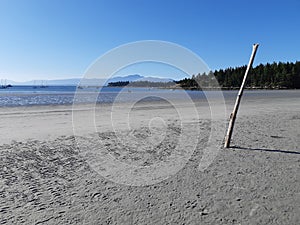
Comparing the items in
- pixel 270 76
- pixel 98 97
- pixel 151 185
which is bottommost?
pixel 151 185

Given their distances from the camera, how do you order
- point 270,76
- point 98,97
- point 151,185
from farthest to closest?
point 270,76, point 98,97, point 151,185

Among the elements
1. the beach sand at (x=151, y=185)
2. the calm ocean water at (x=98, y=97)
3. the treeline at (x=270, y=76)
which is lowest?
the beach sand at (x=151, y=185)

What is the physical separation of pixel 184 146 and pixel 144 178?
285 centimetres

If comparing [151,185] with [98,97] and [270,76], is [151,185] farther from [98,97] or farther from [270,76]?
[270,76]

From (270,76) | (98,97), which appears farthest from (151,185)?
(270,76)

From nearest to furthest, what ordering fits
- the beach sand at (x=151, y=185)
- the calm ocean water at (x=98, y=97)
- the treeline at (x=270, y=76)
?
the beach sand at (x=151, y=185) < the calm ocean water at (x=98, y=97) < the treeline at (x=270, y=76)

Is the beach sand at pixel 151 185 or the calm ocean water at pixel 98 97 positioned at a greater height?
the calm ocean water at pixel 98 97

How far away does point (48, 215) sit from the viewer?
3486 millimetres

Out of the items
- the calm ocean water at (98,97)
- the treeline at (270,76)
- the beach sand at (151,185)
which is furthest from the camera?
the treeline at (270,76)

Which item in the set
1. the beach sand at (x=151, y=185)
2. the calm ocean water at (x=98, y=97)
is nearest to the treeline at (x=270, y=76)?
the calm ocean water at (x=98, y=97)

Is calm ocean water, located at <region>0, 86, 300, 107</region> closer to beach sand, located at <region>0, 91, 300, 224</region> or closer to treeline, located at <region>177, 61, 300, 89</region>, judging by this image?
beach sand, located at <region>0, 91, 300, 224</region>

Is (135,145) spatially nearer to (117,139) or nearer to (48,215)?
(117,139)

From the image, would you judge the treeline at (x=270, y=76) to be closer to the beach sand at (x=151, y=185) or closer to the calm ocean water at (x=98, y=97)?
the calm ocean water at (x=98, y=97)

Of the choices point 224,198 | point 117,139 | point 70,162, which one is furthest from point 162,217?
point 117,139
